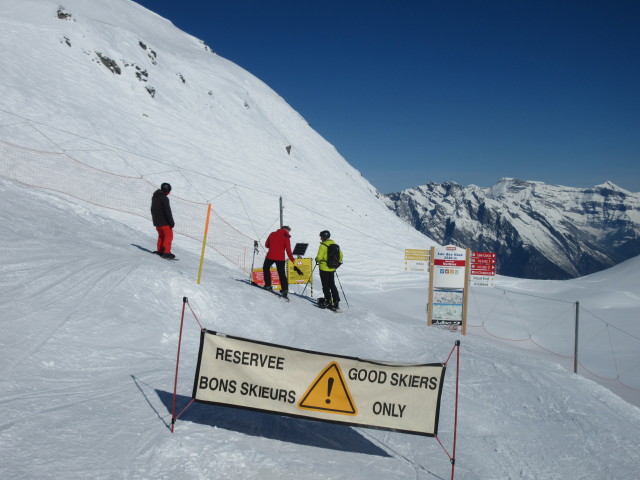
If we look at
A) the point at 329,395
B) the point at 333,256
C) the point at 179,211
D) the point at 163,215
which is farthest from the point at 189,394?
the point at 179,211

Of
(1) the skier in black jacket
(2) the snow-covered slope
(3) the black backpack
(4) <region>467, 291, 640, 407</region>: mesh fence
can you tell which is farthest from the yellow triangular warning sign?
(2) the snow-covered slope

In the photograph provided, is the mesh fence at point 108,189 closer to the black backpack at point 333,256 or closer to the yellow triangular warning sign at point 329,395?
the black backpack at point 333,256

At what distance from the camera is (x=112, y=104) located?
31.9m

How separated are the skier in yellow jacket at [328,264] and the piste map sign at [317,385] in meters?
5.86

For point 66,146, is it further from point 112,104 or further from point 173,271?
point 173,271

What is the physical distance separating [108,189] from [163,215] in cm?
1225

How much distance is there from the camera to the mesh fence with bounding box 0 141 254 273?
18.4 m

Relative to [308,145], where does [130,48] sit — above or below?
above

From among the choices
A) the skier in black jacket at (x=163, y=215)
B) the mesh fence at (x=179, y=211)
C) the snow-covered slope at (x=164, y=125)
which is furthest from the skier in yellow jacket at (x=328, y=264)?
the snow-covered slope at (x=164, y=125)

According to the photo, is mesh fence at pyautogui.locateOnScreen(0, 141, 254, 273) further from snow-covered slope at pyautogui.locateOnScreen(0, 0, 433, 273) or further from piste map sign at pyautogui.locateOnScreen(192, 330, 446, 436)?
piste map sign at pyautogui.locateOnScreen(192, 330, 446, 436)

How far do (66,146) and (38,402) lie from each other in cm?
2129

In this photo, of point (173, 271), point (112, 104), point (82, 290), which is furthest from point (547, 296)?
point (112, 104)

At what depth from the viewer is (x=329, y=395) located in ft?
16.7

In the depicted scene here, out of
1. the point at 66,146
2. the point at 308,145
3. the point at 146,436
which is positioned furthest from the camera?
the point at 308,145
